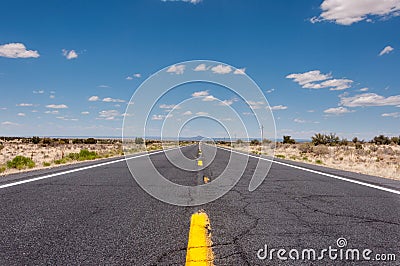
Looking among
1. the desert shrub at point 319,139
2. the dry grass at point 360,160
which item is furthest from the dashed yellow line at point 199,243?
the desert shrub at point 319,139

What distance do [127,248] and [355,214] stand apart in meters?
3.37

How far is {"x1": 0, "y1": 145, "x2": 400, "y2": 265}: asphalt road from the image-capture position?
3.13 metres

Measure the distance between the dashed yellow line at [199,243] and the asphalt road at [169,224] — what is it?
66 millimetres

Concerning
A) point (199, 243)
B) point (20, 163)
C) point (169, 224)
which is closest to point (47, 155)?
point (20, 163)

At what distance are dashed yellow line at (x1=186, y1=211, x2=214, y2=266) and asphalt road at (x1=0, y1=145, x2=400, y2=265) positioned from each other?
66 millimetres

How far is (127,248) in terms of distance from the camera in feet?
10.8

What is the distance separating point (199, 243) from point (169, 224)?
2.94 ft

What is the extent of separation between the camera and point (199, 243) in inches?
136

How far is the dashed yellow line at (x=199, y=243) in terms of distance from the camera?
2943 millimetres

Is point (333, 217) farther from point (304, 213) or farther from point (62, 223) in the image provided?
point (62, 223)

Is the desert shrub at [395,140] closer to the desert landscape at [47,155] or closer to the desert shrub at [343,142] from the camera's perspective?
the desert shrub at [343,142]

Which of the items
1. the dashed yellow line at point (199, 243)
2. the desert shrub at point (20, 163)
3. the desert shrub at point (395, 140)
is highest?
the desert shrub at point (395, 140)

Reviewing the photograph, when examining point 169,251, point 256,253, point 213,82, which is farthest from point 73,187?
point 213,82

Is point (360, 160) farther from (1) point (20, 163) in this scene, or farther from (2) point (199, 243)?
(2) point (199, 243)
